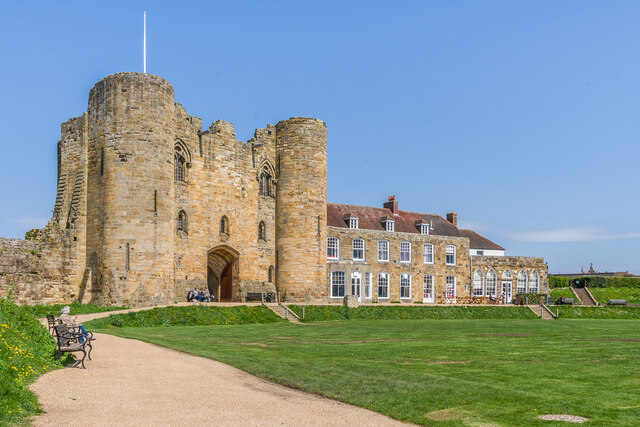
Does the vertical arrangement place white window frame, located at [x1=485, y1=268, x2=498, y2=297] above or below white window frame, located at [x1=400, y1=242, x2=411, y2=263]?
below

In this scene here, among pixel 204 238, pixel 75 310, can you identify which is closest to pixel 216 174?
pixel 204 238

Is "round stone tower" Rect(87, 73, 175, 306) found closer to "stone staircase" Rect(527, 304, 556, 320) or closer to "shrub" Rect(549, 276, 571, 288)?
"stone staircase" Rect(527, 304, 556, 320)

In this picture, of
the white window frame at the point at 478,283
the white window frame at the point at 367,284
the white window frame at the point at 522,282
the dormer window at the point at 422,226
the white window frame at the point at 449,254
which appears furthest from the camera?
the white window frame at the point at 522,282

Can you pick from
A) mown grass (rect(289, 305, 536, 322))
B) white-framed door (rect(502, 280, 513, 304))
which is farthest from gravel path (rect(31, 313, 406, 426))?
white-framed door (rect(502, 280, 513, 304))

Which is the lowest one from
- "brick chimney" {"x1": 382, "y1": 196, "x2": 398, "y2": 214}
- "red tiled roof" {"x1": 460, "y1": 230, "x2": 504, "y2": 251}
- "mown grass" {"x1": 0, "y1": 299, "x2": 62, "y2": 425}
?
"mown grass" {"x1": 0, "y1": 299, "x2": 62, "y2": 425}

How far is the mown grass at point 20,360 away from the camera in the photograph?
28.2ft

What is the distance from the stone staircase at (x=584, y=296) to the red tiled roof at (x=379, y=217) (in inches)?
488

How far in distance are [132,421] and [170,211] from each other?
81.2 feet

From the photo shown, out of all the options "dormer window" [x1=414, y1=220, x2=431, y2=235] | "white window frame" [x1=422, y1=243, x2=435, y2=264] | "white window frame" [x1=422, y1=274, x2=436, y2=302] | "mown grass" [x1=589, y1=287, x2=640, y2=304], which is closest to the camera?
"white window frame" [x1=422, y1=274, x2=436, y2=302]

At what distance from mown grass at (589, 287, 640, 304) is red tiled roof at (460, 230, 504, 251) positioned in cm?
1016

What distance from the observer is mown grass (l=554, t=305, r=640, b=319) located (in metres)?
41.3

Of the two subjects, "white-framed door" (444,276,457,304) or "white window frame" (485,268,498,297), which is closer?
"white-framed door" (444,276,457,304)

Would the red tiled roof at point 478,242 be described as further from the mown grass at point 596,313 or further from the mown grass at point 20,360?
the mown grass at point 20,360

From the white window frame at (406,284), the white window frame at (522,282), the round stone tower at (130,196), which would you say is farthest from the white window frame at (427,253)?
the round stone tower at (130,196)
